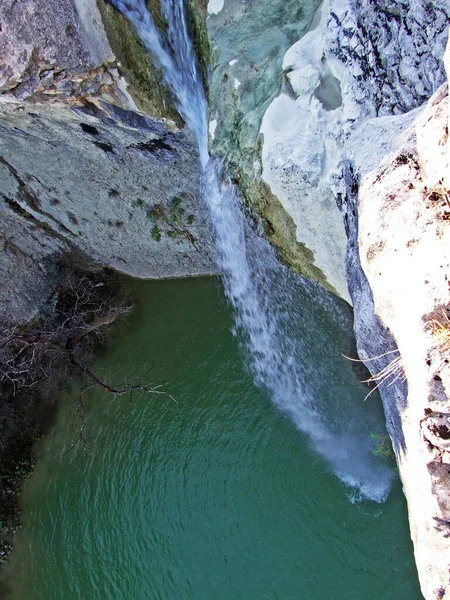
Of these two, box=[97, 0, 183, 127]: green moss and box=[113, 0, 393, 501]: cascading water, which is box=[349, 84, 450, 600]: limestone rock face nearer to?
box=[113, 0, 393, 501]: cascading water

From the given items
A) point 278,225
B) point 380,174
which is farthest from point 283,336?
point 380,174

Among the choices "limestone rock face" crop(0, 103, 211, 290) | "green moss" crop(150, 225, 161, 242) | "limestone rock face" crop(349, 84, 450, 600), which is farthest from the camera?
"green moss" crop(150, 225, 161, 242)

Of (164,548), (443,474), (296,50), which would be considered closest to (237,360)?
(164,548)

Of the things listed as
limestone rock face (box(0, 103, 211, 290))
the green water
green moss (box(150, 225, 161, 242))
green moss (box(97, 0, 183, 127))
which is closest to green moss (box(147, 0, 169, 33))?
green moss (box(97, 0, 183, 127))

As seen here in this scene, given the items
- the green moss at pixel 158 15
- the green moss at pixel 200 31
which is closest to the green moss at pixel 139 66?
the green moss at pixel 158 15

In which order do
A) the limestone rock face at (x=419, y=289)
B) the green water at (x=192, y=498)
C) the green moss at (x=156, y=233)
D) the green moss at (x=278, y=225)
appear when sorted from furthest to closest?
the green moss at (x=156, y=233)
the green water at (x=192, y=498)
the green moss at (x=278, y=225)
the limestone rock face at (x=419, y=289)

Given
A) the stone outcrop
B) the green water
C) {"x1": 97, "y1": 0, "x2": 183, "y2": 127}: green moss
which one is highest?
{"x1": 97, "y1": 0, "x2": 183, "y2": 127}: green moss

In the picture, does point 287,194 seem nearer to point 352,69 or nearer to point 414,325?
point 352,69

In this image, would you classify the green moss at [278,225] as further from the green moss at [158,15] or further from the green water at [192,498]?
the green water at [192,498]
